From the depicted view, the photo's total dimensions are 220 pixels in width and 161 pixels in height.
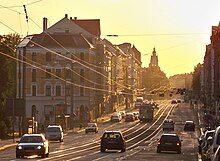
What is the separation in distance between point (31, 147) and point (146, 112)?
A: 76400mm

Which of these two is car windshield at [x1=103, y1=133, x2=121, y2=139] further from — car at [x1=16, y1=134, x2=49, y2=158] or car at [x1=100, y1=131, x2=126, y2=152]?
car at [x1=16, y1=134, x2=49, y2=158]

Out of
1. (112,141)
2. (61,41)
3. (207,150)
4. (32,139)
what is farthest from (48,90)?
(207,150)

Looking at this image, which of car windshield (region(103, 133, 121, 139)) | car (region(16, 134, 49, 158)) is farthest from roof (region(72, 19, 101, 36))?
car (region(16, 134, 49, 158))

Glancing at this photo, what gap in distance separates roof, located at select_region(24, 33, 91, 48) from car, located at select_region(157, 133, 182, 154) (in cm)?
6762

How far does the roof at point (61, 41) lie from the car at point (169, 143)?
67.6m

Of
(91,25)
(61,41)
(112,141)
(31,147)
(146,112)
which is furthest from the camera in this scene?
(91,25)

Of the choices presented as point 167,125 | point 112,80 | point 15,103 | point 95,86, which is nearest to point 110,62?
point 112,80

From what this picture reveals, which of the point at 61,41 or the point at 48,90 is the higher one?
the point at 61,41

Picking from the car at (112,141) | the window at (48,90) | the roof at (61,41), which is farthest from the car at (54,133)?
the window at (48,90)

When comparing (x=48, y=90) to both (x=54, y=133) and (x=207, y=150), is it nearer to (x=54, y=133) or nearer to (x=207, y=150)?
(x=54, y=133)

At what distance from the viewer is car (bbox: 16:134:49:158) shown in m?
36.6

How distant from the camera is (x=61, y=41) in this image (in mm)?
117000

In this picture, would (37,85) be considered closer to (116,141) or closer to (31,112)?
(31,112)

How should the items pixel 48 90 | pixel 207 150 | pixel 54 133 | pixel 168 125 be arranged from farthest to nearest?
pixel 48 90 → pixel 168 125 → pixel 54 133 → pixel 207 150
